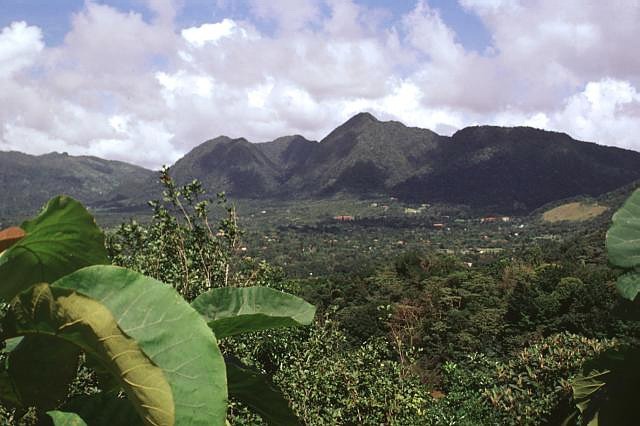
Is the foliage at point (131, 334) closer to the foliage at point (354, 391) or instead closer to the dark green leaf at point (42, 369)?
the dark green leaf at point (42, 369)

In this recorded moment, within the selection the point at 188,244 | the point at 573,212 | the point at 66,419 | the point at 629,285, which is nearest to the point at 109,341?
the point at 66,419

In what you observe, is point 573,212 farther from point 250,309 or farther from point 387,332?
point 250,309

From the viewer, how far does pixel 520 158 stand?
19300cm

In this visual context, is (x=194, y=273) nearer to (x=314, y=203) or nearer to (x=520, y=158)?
(x=314, y=203)

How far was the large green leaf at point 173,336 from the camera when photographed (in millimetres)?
555

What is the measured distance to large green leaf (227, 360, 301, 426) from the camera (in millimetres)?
858

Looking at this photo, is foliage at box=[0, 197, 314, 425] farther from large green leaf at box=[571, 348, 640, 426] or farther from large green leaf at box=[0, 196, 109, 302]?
large green leaf at box=[571, 348, 640, 426]

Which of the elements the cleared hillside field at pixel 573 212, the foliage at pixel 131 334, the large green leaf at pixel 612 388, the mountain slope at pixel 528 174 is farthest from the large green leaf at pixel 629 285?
the mountain slope at pixel 528 174

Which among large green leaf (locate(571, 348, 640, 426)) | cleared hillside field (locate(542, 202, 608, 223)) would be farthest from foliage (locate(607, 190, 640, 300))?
cleared hillside field (locate(542, 202, 608, 223))

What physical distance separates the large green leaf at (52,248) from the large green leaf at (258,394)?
11.5 inches

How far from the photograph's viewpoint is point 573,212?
12962 cm

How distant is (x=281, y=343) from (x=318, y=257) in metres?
80.7

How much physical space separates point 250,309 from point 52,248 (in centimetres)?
30

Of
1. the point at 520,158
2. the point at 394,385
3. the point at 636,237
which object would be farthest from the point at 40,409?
the point at 520,158
